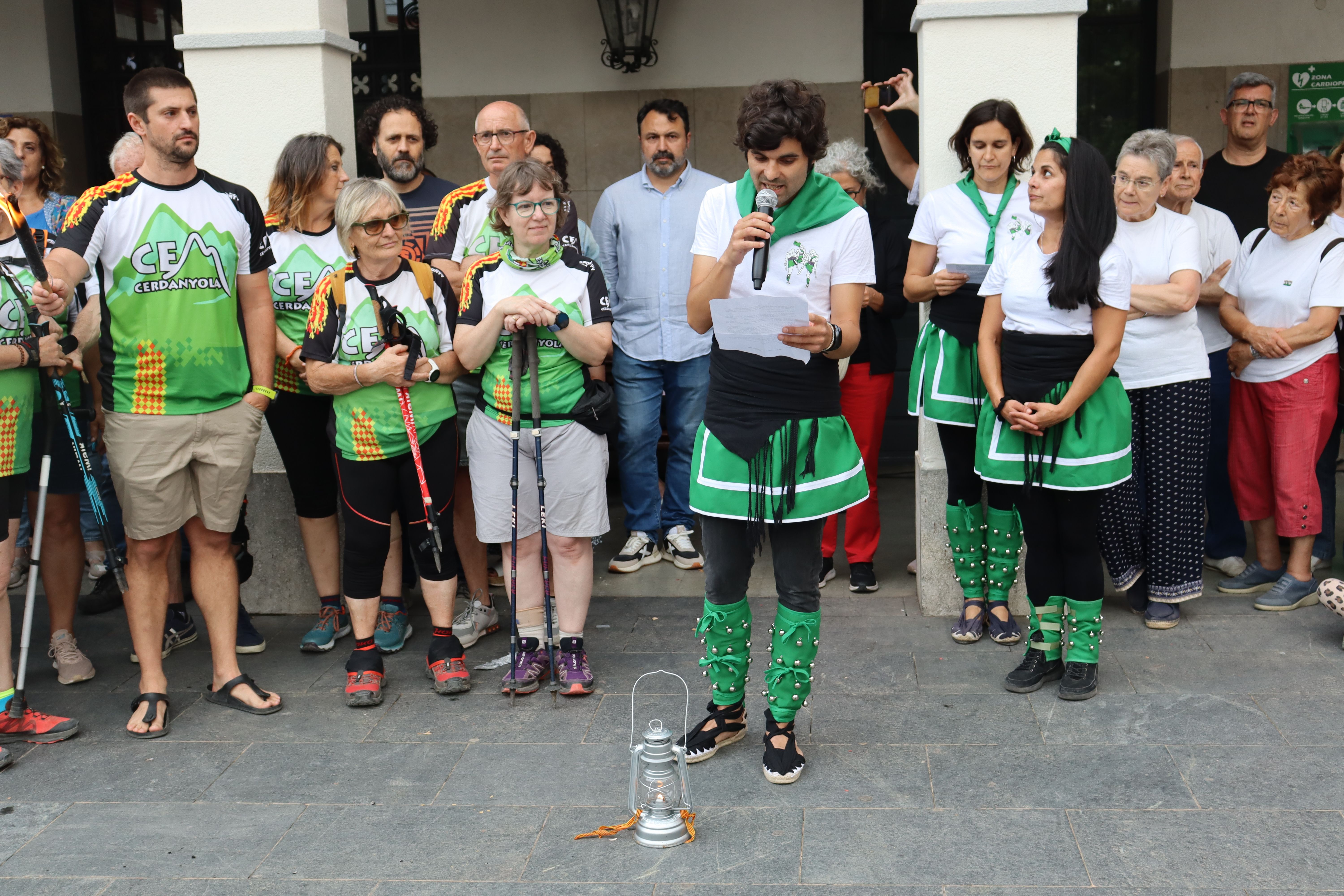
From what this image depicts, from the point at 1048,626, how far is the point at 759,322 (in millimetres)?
1734

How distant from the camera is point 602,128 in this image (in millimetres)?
7938

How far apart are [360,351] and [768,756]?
1975 mm

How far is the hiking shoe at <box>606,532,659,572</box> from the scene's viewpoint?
5941 mm

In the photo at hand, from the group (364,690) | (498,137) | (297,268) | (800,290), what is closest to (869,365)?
(498,137)

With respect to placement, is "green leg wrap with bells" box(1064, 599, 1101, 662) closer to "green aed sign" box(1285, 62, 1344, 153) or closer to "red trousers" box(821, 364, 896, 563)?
"red trousers" box(821, 364, 896, 563)

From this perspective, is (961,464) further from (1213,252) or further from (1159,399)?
(1213,252)

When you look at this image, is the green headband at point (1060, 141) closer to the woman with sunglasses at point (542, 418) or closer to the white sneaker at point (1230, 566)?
the woman with sunglasses at point (542, 418)

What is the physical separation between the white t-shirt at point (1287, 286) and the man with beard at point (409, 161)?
11.0 feet

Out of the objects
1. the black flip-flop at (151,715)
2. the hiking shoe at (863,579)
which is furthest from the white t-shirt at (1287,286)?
the black flip-flop at (151,715)

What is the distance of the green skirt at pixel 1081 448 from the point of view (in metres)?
4.07

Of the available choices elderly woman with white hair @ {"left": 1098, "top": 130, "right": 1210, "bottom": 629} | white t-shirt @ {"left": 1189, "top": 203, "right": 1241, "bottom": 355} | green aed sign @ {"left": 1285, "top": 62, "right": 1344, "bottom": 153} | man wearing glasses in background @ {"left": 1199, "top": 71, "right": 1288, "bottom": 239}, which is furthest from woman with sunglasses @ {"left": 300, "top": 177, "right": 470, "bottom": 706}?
Answer: green aed sign @ {"left": 1285, "top": 62, "right": 1344, "bottom": 153}

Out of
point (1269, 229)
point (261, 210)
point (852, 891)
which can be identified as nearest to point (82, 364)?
point (261, 210)

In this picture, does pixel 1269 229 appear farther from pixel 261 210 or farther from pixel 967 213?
pixel 261 210

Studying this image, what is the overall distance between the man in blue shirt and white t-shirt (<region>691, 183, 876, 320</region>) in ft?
6.66
